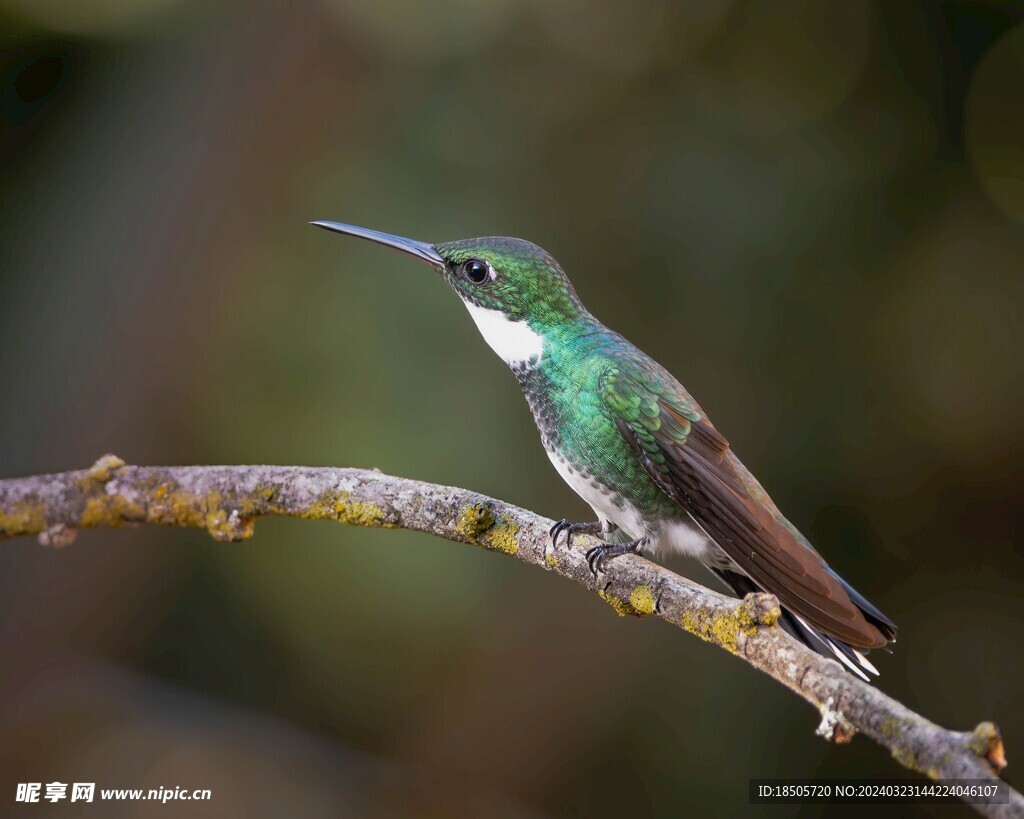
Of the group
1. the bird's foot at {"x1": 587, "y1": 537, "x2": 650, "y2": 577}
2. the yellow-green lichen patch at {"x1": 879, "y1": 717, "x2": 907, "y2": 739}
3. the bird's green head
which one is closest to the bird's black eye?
the bird's green head

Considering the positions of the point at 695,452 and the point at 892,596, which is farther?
the point at 892,596

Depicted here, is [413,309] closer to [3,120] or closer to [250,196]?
[250,196]

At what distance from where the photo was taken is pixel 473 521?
227 centimetres

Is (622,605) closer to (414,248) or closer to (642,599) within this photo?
(642,599)

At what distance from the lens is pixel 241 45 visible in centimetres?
462

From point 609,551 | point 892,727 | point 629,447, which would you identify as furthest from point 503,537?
point 892,727

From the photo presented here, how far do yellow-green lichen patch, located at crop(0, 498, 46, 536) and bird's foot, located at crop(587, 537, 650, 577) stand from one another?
4.17ft

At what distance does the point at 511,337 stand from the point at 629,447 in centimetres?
42

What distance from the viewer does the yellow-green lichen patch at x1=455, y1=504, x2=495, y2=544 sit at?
2275 mm

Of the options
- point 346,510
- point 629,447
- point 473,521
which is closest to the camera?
point 473,521

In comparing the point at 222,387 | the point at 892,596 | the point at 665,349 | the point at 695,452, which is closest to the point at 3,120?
Answer: the point at 222,387

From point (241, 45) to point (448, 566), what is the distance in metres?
2.50

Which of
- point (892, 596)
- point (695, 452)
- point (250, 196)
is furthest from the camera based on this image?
point (250, 196)

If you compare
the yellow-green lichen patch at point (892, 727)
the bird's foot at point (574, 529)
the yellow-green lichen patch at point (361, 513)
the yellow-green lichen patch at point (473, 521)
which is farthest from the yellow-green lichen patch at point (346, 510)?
the yellow-green lichen patch at point (892, 727)
